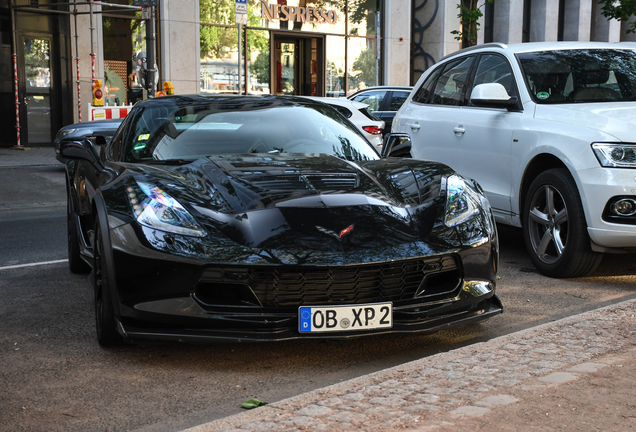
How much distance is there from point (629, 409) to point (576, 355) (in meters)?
0.70

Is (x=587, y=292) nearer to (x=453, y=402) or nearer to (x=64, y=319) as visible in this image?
(x=453, y=402)

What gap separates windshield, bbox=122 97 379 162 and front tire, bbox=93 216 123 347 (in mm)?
788

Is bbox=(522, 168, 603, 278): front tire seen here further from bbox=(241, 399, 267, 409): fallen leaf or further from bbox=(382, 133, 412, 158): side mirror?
bbox=(241, 399, 267, 409): fallen leaf

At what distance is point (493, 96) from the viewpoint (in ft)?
20.4

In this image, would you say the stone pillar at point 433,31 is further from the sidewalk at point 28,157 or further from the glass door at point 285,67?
the sidewalk at point 28,157

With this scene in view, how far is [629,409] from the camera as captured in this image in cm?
307

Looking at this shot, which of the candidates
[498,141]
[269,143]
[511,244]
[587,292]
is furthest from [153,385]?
[511,244]

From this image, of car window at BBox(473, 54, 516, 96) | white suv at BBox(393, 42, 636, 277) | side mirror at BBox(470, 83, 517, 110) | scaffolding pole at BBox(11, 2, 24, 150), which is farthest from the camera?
scaffolding pole at BBox(11, 2, 24, 150)

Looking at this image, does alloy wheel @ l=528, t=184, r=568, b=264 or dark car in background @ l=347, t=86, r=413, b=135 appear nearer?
alloy wheel @ l=528, t=184, r=568, b=264

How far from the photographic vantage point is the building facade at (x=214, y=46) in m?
A: 18.9

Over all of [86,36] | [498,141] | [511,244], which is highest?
[86,36]

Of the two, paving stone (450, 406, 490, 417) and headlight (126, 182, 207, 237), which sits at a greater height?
headlight (126, 182, 207, 237)

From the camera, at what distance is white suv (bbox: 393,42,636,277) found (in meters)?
5.34

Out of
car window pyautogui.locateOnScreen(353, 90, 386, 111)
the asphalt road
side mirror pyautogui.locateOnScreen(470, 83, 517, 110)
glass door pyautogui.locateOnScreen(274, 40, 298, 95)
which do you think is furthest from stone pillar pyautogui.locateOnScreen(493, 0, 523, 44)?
the asphalt road
